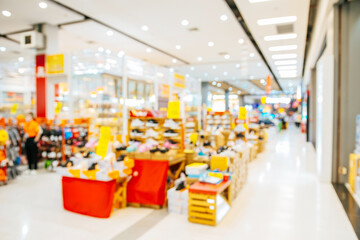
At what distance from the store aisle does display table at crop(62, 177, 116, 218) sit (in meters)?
0.81

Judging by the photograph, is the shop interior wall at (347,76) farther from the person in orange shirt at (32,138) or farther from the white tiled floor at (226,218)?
the person in orange shirt at (32,138)

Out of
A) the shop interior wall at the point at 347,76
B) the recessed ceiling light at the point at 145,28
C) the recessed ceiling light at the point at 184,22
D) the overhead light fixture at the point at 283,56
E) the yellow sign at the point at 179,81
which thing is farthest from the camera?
the yellow sign at the point at 179,81

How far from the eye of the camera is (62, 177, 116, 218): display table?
3.69m

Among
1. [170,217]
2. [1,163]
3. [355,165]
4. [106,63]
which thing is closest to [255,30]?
[106,63]

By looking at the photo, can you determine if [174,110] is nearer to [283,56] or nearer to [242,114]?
[242,114]

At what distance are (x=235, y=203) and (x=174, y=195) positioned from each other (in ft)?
3.52

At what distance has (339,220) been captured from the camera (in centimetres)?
357

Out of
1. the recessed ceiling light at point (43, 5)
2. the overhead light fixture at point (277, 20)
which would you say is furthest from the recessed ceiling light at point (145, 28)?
the overhead light fixture at point (277, 20)

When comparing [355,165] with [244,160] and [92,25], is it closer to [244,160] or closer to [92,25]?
[244,160]

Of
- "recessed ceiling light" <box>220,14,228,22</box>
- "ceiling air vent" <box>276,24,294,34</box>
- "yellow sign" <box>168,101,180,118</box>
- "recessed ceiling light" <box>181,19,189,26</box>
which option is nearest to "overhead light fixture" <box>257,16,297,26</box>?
"ceiling air vent" <box>276,24,294,34</box>

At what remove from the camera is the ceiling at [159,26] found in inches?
267

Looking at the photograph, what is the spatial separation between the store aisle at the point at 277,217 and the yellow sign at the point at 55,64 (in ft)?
21.3

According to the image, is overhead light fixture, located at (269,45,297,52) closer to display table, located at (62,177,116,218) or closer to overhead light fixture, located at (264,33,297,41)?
overhead light fixture, located at (264,33,297,41)

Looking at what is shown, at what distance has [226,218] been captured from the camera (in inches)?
144
